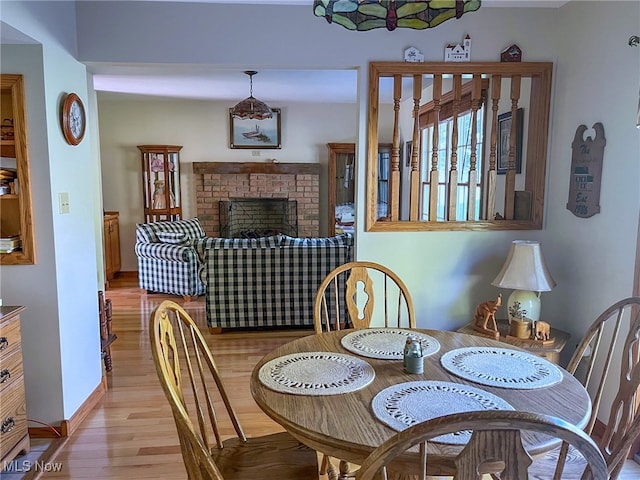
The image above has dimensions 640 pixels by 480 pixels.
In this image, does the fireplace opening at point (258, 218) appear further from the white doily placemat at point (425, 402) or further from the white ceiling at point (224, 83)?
the white doily placemat at point (425, 402)

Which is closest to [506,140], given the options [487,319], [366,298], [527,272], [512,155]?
[512,155]

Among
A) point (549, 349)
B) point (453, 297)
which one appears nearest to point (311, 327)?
point (453, 297)

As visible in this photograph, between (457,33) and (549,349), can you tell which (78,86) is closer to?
(457,33)

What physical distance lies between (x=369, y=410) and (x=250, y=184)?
5.83 m

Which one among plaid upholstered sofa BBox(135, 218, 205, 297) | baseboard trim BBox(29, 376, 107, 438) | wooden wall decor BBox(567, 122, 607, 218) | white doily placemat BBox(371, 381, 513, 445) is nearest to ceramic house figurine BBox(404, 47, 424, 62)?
wooden wall decor BBox(567, 122, 607, 218)

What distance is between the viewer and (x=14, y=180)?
2.31 meters

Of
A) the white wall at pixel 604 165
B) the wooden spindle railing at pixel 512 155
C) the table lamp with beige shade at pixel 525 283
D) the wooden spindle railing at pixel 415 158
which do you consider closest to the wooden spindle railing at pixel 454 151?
the wooden spindle railing at pixel 415 158

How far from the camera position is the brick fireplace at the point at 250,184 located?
6.70 m

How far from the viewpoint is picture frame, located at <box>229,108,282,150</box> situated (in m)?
6.73

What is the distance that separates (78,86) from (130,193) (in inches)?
163

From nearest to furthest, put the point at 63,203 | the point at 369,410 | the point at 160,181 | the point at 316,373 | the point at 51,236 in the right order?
the point at 369,410 → the point at 316,373 → the point at 51,236 → the point at 63,203 → the point at 160,181

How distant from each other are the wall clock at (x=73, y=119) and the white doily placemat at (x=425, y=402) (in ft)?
6.89

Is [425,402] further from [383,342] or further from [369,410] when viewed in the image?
[383,342]

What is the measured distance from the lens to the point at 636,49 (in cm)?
212
